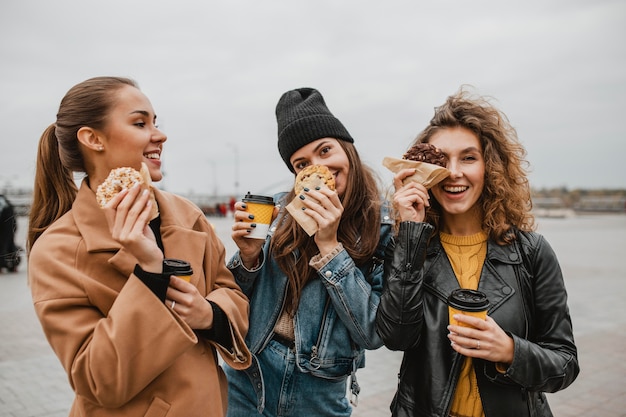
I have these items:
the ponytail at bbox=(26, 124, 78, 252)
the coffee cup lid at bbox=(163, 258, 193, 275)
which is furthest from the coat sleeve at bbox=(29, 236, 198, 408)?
the ponytail at bbox=(26, 124, 78, 252)

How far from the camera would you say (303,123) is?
108 inches

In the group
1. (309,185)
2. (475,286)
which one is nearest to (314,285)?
(309,185)

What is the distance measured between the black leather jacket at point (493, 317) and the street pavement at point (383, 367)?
297 centimetres

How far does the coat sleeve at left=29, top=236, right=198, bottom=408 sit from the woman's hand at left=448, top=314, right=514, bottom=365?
3.76 feet

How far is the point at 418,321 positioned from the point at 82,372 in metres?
1.46

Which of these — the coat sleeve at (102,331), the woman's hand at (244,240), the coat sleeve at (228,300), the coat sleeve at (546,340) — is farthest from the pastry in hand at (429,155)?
the coat sleeve at (102,331)

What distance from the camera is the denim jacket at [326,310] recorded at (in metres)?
2.33

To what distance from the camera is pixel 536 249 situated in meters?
2.23

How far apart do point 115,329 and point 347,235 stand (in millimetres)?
1362

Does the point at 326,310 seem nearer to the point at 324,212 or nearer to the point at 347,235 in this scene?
the point at 347,235

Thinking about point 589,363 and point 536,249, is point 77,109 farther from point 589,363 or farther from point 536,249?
point 589,363

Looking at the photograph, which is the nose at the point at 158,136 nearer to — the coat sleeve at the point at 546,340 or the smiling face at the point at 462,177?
the smiling face at the point at 462,177

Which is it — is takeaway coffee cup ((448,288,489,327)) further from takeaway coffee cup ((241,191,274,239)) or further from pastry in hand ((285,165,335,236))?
takeaway coffee cup ((241,191,274,239))

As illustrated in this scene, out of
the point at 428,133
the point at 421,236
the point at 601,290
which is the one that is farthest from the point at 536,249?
the point at 601,290
